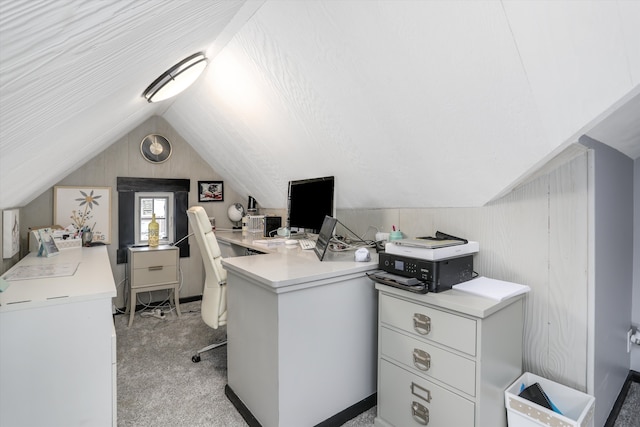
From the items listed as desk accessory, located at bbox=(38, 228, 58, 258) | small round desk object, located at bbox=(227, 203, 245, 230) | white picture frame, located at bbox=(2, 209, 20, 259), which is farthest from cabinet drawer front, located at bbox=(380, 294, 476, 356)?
small round desk object, located at bbox=(227, 203, 245, 230)

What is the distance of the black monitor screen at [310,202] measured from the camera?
2.33m

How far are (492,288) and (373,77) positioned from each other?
116 cm

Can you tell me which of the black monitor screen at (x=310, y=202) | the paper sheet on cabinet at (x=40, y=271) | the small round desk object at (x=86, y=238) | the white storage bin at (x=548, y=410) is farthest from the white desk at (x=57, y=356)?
the small round desk object at (x=86, y=238)

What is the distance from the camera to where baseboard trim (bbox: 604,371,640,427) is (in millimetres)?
1670

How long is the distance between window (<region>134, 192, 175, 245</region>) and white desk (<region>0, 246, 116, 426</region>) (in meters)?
2.25

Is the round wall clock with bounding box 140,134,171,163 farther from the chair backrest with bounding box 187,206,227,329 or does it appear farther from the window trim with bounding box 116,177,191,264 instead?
the chair backrest with bounding box 187,206,227,329

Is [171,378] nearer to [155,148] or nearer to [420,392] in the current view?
[420,392]

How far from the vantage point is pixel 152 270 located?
325 cm

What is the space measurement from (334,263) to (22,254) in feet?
8.69

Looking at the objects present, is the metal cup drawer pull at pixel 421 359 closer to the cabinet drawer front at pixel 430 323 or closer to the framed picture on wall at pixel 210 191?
the cabinet drawer front at pixel 430 323

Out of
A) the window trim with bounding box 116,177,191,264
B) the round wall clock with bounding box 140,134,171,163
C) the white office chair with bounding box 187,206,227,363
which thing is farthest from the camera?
the round wall clock with bounding box 140,134,171,163

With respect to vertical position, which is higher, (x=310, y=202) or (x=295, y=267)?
(x=310, y=202)

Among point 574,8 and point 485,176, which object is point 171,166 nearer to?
point 485,176

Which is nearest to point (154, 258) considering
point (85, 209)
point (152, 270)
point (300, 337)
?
point (152, 270)
